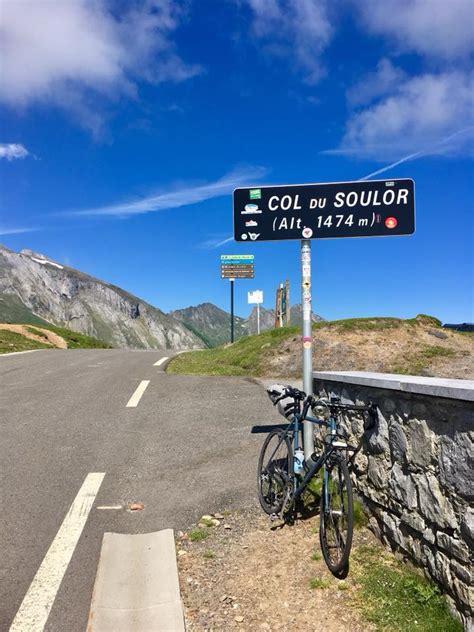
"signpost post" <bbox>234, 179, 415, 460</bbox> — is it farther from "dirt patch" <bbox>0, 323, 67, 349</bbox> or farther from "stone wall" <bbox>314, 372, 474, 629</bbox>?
"dirt patch" <bbox>0, 323, 67, 349</bbox>

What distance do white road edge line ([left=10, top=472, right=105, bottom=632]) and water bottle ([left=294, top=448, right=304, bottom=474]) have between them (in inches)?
81.7

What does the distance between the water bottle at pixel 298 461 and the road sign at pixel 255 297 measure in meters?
30.8

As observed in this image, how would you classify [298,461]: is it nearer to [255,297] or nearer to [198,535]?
[198,535]


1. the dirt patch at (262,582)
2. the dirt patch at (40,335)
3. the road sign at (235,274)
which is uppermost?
the road sign at (235,274)

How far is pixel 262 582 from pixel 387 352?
14.2m

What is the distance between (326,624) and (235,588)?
751 mm

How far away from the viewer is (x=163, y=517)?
16.5ft

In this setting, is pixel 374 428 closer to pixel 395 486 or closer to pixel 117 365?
pixel 395 486

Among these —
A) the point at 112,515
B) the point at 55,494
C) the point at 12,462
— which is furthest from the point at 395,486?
the point at 12,462

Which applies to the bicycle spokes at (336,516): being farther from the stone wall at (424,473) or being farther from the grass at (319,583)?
the stone wall at (424,473)

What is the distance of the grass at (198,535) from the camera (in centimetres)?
453

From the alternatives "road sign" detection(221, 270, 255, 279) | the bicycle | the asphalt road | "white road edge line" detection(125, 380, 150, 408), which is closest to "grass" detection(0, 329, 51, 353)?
the asphalt road

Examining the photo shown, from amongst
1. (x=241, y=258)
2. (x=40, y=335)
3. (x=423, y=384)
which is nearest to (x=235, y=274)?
(x=241, y=258)

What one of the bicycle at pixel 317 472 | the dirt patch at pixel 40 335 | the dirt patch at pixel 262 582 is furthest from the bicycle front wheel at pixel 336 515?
the dirt patch at pixel 40 335
